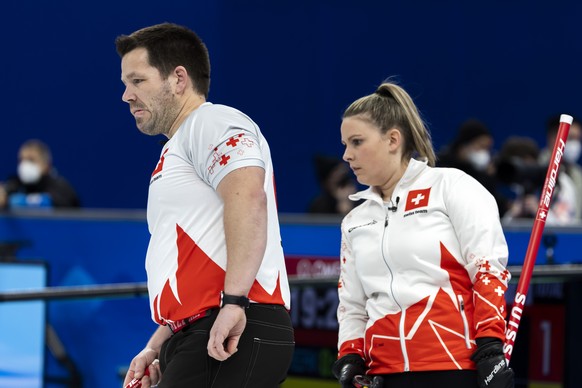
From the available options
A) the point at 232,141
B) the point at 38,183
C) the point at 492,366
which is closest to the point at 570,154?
the point at 38,183

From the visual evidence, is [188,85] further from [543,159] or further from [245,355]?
[543,159]

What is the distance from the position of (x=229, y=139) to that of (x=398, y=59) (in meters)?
9.15

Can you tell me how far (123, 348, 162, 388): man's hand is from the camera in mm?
3010

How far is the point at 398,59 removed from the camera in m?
11.7

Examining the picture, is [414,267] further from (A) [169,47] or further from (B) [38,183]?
(B) [38,183]

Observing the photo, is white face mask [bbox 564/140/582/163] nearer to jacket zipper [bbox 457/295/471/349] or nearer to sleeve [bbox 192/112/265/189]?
jacket zipper [bbox 457/295/471/349]

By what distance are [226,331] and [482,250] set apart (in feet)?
2.53

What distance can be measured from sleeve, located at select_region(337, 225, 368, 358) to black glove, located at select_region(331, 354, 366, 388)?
3cm

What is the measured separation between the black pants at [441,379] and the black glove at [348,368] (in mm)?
152

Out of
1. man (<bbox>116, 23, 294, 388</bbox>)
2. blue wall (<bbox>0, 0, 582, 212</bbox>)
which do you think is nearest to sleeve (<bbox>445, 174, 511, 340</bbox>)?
man (<bbox>116, 23, 294, 388</bbox>)

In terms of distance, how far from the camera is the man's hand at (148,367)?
301cm

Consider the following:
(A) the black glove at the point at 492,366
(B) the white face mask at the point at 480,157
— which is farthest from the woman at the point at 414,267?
(B) the white face mask at the point at 480,157

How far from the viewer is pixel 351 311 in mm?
3227

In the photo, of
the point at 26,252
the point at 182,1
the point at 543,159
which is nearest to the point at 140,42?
the point at 26,252
